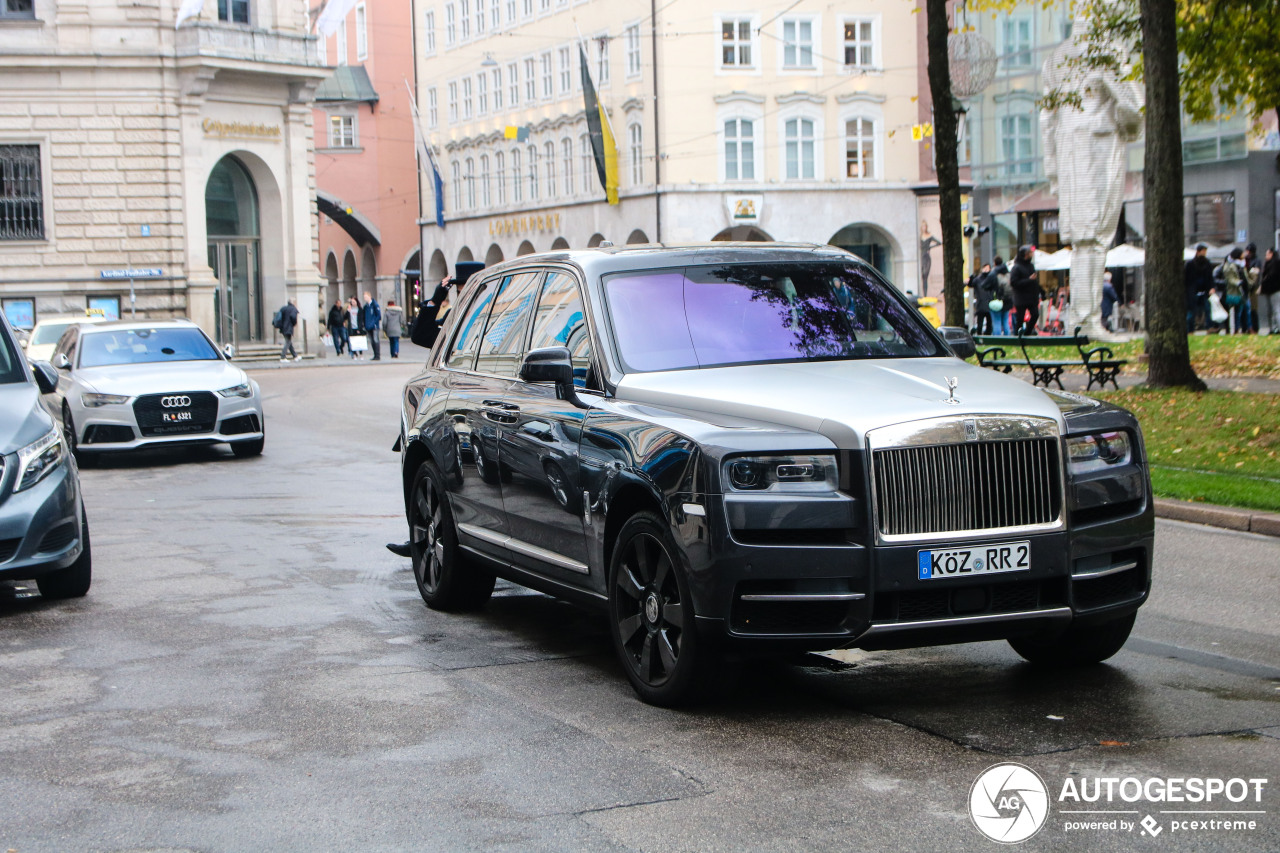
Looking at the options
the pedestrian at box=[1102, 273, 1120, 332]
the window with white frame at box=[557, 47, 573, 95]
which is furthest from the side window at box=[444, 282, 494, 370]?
the window with white frame at box=[557, 47, 573, 95]

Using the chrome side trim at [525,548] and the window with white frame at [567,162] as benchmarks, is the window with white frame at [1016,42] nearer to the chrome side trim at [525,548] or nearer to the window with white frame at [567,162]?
the window with white frame at [567,162]

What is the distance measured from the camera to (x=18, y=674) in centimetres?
739

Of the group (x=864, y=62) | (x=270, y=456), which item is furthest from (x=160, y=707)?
(x=864, y=62)

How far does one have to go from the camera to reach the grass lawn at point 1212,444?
12672mm

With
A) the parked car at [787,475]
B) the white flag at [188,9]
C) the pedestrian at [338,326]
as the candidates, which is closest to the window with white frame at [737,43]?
the pedestrian at [338,326]

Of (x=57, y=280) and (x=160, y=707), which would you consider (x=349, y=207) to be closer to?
(x=57, y=280)

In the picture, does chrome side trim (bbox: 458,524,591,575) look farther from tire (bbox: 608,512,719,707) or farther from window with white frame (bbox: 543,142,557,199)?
window with white frame (bbox: 543,142,557,199)

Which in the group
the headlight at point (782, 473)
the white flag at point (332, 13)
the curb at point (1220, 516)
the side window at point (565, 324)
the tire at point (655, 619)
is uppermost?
the white flag at point (332, 13)

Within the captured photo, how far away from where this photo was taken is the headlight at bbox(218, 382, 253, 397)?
18917mm

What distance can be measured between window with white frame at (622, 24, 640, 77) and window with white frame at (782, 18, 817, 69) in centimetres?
546

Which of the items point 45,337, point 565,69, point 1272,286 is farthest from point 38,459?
point 565,69

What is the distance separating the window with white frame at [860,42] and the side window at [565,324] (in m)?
56.7

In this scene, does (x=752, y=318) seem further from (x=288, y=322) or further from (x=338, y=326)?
(x=338, y=326)

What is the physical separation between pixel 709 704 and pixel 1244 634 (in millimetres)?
2913
